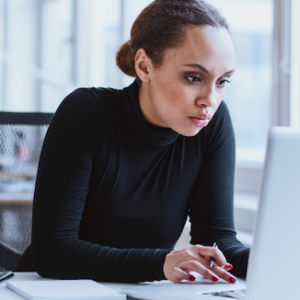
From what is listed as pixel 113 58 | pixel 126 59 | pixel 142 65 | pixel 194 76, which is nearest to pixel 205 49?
pixel 194 76

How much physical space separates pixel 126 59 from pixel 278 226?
0.83m

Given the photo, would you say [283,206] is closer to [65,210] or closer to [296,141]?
[296,141]

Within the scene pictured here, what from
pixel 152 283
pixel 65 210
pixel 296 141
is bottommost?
pixel 152 283

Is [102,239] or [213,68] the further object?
[102,239]

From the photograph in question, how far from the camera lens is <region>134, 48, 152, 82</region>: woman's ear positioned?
1120 millimetres

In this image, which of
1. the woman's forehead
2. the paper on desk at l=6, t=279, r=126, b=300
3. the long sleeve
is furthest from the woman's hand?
the woman's forehead

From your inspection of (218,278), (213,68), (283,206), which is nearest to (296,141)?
(283,206)

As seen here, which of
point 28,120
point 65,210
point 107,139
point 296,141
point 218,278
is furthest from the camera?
point 28,120

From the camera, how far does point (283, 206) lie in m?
0.52

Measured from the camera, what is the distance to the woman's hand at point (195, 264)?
32.6 inches

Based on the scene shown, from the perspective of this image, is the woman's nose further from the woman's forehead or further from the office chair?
the office chair

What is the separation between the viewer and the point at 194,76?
40.4 inches

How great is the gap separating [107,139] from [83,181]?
0.13m

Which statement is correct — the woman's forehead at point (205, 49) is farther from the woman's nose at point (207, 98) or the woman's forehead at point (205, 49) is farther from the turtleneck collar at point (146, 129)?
the turtleneck collar at point (146, 129)
